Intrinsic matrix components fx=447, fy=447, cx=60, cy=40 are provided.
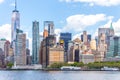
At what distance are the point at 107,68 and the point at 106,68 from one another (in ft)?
4.92

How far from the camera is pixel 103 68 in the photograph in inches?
7820

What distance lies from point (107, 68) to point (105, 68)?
4.02 ft

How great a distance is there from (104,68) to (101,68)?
1421 millimetres

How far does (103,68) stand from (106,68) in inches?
59.9

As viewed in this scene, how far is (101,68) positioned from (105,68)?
6.12 ft

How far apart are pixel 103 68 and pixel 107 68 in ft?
6.23

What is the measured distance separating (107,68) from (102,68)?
233 cm

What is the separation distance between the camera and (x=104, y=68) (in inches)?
7815

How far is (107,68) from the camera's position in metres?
199

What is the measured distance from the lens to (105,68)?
198375mm

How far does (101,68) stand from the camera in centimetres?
19912

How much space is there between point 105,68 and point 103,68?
90 centimetres

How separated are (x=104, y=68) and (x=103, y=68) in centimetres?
45
